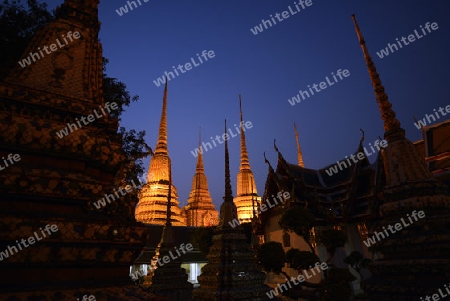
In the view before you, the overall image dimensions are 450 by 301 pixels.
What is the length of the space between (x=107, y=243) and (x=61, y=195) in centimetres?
51

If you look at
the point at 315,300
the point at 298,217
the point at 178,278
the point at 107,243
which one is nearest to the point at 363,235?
the point at 315,300

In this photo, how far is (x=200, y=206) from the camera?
35250 mm

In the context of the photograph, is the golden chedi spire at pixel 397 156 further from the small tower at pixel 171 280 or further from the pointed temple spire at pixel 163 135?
the pointed temple spire at pixel 163 135

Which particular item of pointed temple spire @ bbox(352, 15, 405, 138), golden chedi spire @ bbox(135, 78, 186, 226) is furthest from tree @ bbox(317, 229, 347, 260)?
golden chedi spire @ bbox(135, 78, 186, 226)

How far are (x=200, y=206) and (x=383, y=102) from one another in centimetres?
3046

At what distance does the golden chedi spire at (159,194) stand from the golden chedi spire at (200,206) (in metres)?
5.06

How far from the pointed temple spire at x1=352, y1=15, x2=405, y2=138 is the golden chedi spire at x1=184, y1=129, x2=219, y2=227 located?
92.0ft

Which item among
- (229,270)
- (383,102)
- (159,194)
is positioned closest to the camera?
(383,102)

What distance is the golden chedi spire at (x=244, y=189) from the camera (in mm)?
32781

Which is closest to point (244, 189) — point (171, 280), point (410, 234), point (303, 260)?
point (171, 280)

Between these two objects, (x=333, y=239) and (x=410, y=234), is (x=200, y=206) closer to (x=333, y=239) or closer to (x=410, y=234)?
(x=333, y=239)

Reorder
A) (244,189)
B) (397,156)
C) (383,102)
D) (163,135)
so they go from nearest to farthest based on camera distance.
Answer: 1. (397,156)
2. (383,102)
3. (163,135)
4. (244,189)

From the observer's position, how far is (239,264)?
8.46 m

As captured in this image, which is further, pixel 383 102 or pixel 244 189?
pixel 244 189
